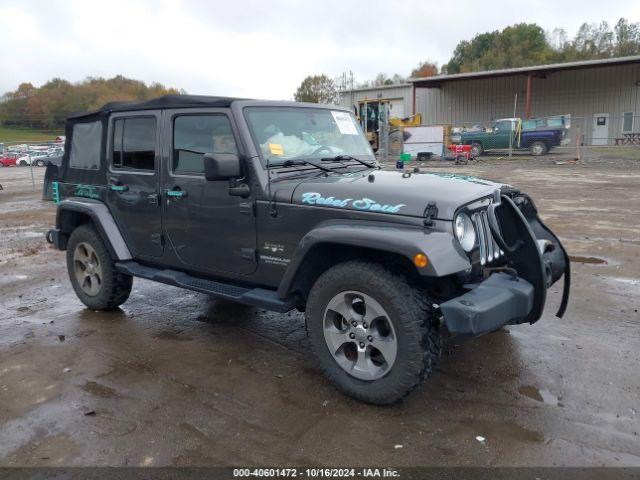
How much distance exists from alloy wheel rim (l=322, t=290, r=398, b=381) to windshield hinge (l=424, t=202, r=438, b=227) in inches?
22.4

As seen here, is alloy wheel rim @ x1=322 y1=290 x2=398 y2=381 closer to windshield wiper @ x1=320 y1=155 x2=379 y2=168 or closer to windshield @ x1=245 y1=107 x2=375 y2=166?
windshield @ x1=245 y1=107 x2=375 y2=166

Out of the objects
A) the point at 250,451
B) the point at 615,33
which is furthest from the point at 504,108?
the point at 250,451

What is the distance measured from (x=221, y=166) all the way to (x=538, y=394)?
2.59m

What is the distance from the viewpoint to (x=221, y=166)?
3617mm

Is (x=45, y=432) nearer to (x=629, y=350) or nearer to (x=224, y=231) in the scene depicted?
(x=224, y=231)

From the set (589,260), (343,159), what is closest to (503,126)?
(589,260)

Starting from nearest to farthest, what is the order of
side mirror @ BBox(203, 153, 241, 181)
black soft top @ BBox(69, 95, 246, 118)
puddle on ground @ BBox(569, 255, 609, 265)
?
side mirror @ BBox(203, 153, 241, 181)
black soft top @ BBox(69, 95, 246, 118)
puddle on ground @ BBox(569, 255, 609, 265)

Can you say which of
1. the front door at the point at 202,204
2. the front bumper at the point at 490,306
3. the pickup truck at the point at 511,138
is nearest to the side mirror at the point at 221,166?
the front door at the point at 202,204

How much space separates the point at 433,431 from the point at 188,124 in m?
2.96

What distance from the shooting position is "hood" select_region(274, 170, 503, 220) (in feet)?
10.7

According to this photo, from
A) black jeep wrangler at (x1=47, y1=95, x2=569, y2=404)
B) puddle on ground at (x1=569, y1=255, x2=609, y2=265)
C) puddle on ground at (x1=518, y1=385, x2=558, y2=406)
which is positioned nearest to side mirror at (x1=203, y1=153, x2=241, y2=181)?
black jeep wrangler at (x1=47, y1=95, x2=569, y2=404)

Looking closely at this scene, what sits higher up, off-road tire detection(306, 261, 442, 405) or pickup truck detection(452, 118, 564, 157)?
pickup truck detection(452, 118, 564, 157)

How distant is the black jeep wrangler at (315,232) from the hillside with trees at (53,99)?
154ft

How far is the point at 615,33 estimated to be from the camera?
6612cm
